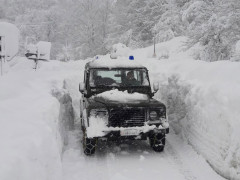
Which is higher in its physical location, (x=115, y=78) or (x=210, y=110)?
(x=115, y=78)

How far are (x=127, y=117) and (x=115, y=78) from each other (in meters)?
1.62

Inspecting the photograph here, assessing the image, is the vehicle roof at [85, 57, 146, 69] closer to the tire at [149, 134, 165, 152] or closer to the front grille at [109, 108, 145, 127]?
the front grille at [109, 108, 145, 127]

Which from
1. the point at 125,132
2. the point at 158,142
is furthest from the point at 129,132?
the point at 158,142

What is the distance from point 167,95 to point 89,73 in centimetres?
282

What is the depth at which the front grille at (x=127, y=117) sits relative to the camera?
6.84 metres

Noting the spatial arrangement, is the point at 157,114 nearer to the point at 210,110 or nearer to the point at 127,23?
the point at 210,110

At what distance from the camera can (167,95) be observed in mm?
10102

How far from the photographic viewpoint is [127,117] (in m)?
6.90

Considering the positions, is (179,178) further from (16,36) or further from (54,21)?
(54,21)

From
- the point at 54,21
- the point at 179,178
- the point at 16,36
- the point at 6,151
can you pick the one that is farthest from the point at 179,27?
the point at 6,151

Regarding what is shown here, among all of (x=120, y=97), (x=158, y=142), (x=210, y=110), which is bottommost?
(x=158, y=142)

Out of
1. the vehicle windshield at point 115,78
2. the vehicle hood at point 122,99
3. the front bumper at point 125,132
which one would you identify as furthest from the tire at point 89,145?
the vehicle windshield at point 115,78

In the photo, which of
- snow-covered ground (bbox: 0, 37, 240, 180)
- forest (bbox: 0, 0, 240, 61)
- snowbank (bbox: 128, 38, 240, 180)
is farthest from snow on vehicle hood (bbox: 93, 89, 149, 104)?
forest (bbox: 0, 0, 240, 61)

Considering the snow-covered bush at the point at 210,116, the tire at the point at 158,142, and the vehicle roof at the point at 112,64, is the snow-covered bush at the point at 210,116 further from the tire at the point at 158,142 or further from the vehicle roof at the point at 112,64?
the vehicle roof at the point at 112,64
